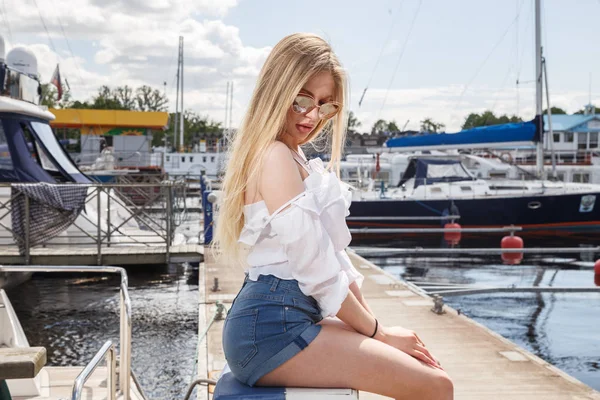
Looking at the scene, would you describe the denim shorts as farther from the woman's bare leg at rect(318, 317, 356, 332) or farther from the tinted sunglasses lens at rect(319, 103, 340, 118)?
the tinted sunglasses lens at rect(319, 103, 340, 118)

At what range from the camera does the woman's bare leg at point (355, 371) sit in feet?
7.06

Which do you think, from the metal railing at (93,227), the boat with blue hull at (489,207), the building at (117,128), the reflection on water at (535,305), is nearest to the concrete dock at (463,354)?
the reflection on water at (535,305)

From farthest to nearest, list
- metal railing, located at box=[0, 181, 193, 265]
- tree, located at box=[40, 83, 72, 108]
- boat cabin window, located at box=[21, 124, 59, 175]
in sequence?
tree, located at box=[40, 83, 72, 108] → boat cabin window, located at box=[21, 124, 59, 175] → metal railing, located at box=[0, 181, 193, 265]

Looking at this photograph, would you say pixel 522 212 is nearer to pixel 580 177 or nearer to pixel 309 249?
pixel 309 249

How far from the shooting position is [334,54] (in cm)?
244

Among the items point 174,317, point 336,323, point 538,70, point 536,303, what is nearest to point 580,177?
point 538,70

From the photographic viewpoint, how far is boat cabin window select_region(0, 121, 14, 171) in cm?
1309

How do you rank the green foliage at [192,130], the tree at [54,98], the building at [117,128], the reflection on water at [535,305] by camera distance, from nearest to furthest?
1. the reflection on water at [535,305]
2. the building at [117,128]
3. the tree at [54,98]
4. the green foliage at [192,130]

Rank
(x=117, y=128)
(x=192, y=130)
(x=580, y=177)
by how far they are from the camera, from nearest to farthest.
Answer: (x=117, y=128)
(x=580, y=177)
(x=192, y=130)

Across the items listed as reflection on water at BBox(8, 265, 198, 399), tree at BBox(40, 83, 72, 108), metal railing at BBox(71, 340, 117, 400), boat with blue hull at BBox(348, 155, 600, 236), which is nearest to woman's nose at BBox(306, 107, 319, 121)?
metal railing at BBox(71, 340, 117, 400)

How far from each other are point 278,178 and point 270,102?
11.8 inches

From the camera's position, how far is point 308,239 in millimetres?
2143

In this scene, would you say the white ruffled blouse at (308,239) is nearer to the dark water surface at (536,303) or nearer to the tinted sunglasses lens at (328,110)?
the tinted sunglasses lens at (328,110)

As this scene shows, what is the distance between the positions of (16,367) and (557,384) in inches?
150
